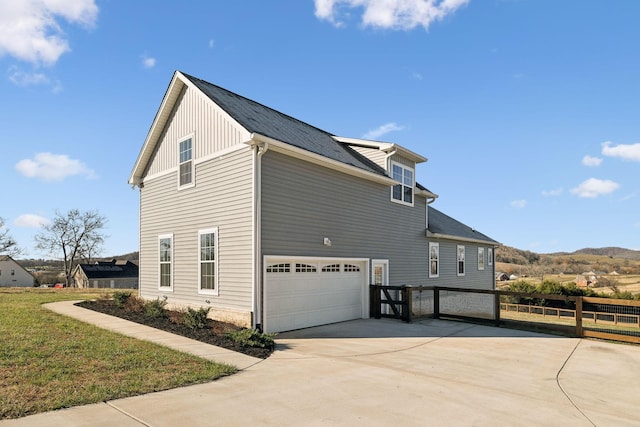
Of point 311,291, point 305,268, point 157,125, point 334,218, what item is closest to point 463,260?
point 334,218

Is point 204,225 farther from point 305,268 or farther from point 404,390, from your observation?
point 404,390

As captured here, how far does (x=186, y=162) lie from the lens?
44.1ft

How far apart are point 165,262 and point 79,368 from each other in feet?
25.6

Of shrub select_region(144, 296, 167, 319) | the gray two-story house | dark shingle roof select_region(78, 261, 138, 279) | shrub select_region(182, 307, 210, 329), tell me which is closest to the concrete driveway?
shrub select_region(182, 307, 210, 329)

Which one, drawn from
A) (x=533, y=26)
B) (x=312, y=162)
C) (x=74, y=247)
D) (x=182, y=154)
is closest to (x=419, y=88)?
(x=533, y=26)

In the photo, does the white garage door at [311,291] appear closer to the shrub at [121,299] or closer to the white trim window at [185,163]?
the white trim window at [185,163]

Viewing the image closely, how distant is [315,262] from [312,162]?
3.05 m

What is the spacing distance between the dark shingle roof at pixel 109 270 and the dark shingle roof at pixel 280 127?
204ft

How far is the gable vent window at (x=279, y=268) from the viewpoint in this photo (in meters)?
11.1

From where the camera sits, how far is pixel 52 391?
556cm

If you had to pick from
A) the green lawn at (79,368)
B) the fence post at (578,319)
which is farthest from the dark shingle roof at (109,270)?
the fence post at (578,319)

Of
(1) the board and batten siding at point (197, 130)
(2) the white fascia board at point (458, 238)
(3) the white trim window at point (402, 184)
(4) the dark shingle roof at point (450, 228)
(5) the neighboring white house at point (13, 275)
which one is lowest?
(5) the neighboring white house at point (13, 275)

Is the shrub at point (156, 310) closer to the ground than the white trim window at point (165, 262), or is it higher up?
closer to the ground

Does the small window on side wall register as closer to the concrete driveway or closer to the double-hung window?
the double-hung window
